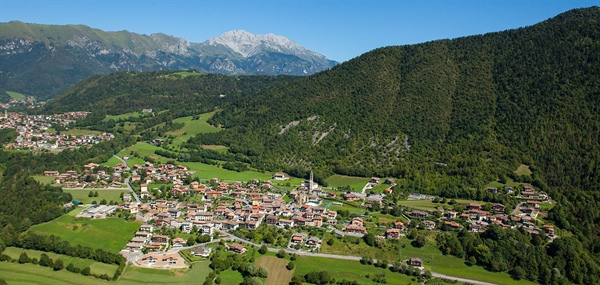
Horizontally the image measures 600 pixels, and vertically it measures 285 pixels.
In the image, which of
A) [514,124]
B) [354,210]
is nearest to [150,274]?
[354,210]

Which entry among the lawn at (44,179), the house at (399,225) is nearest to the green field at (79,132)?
the lawn at (44,179)

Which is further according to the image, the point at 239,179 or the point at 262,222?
the point at 239,179

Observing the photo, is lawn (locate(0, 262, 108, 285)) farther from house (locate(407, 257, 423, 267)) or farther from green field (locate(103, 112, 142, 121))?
green field (locate(103, 112, 142, 121))

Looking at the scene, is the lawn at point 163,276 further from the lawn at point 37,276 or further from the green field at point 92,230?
the green field at point 92,230

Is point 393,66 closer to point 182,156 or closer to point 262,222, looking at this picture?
point 182,156

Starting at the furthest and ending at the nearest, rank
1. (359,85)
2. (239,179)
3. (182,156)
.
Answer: (359,85) < (182,156) < (239,179)

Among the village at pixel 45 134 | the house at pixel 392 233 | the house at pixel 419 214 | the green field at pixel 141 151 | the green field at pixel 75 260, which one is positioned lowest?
the green field at pixel 75 260
